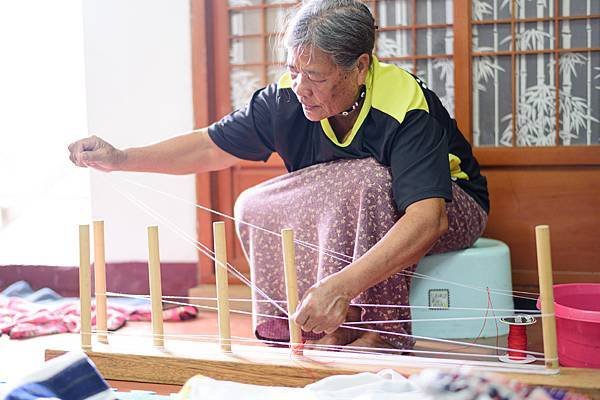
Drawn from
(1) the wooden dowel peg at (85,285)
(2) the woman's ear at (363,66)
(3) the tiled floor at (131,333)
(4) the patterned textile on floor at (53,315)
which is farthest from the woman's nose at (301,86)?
(4) the patterned textile on floor at (53,315)

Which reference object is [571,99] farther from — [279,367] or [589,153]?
[279,367]

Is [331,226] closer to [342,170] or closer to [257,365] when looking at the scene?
[342,170]

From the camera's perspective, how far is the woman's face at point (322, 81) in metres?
1.60

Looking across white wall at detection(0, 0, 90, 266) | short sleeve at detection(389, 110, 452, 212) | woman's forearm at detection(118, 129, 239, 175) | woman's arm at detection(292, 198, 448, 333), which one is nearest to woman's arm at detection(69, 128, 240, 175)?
woman's forearm at detection(118, 129, 239, 175)

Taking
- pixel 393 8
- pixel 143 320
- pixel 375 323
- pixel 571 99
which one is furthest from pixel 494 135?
pixel 143 320

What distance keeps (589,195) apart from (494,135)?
0.98ft

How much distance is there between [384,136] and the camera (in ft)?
5.62

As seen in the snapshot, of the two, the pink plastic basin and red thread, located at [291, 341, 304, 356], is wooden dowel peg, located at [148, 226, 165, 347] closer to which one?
red thread, located at [291, 341, 304, 356]

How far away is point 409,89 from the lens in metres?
1.74

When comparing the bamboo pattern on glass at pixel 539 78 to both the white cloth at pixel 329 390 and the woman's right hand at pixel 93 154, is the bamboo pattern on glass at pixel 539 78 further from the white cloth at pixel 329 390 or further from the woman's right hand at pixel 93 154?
the white cloth at pixel 329 390

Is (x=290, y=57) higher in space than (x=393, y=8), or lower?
lower

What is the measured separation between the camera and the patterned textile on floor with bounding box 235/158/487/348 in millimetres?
1687

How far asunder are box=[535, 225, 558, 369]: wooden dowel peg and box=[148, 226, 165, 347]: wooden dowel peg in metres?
0.69

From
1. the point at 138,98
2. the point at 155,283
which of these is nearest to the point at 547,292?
the point at 155,283
